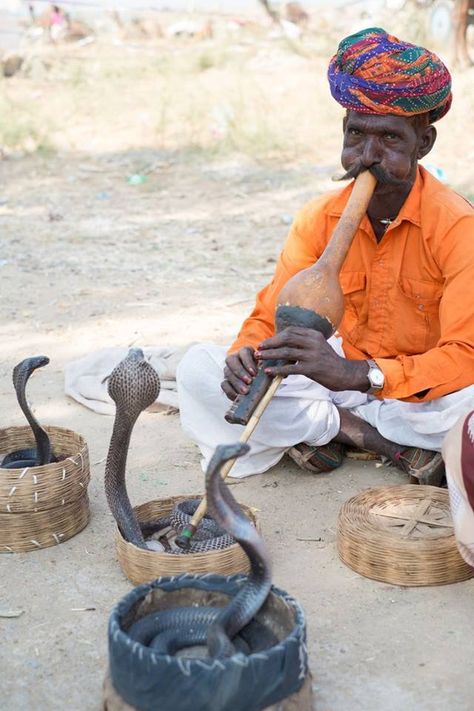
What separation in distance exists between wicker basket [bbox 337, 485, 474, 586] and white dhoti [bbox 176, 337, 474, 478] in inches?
13.7

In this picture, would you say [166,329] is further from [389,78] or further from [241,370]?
[389,78]

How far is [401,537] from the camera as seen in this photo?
2705 mm

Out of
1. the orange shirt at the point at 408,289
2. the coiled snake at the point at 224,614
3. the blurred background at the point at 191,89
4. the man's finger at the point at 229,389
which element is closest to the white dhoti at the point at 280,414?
the orange shirt at the point at 408,289

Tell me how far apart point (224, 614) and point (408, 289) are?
150 centimetres

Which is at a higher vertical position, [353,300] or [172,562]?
[353,300]

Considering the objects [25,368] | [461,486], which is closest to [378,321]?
[461,486]

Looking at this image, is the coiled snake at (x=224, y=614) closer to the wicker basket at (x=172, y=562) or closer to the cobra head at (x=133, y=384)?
the wicker basket at (x=172, y=562)

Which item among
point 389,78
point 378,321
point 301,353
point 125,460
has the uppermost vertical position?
point 389,78

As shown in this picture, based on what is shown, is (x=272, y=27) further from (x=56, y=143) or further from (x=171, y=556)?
(x=171, y=556)

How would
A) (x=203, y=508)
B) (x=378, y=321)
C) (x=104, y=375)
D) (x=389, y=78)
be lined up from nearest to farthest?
1. (x=203, y=508)
2. (x=389, y=78)
3. (x=378, y=321)
4. (x=104, y=375)

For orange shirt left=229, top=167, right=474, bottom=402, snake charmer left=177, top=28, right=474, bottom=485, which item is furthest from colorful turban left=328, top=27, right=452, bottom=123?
orange shirt left=229, top=167, right=474, bottom=402

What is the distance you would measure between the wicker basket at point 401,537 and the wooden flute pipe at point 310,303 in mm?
512

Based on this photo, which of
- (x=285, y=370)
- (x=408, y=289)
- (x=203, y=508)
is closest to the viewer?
(x=203, y=508)

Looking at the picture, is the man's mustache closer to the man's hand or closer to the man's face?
the man's face
